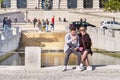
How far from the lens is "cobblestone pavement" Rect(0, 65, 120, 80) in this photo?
59.6 ft

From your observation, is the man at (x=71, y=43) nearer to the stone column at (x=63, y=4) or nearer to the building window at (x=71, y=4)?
the stone column at (x=63, y=4)

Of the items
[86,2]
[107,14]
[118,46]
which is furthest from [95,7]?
[118,46]

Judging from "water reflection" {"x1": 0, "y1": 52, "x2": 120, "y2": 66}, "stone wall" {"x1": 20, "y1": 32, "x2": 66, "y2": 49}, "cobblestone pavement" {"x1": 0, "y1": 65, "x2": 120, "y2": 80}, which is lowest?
"stone wall" {"x1": 20, "y1": 32, "x2": 66, "y2": 49}

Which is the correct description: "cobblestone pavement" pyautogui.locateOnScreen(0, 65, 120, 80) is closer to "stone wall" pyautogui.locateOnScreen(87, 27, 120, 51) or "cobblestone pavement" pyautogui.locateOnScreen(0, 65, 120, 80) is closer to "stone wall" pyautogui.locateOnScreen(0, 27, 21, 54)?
"stone wall" pyautogui.locateOnScreen(0, 27, 21, 54)

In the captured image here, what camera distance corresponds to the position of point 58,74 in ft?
61.9

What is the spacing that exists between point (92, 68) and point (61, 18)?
2613 inches

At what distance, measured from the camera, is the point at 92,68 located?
779 inches

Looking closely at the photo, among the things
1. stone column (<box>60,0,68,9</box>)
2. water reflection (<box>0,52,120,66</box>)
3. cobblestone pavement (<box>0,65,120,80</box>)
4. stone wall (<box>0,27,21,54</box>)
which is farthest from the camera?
stone column (<box>60,0,68,9</box>)

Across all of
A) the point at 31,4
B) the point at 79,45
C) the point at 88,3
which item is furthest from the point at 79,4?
→ the point at 79,45

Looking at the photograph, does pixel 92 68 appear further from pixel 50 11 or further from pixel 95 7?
pixel 95 7

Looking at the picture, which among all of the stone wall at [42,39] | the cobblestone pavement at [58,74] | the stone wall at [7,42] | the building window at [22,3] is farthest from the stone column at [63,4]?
the cobblestone pavement at [58,74]

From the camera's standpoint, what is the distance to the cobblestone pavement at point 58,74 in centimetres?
1817

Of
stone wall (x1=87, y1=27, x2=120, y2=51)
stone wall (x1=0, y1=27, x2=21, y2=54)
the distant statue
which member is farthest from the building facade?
stone wall (x1=0, y1=27, x2=21, y2=54)

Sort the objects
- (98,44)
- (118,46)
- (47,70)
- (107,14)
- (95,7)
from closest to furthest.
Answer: (47,70) → (118,46) → (98,44) → (107,14) → (95,7)
